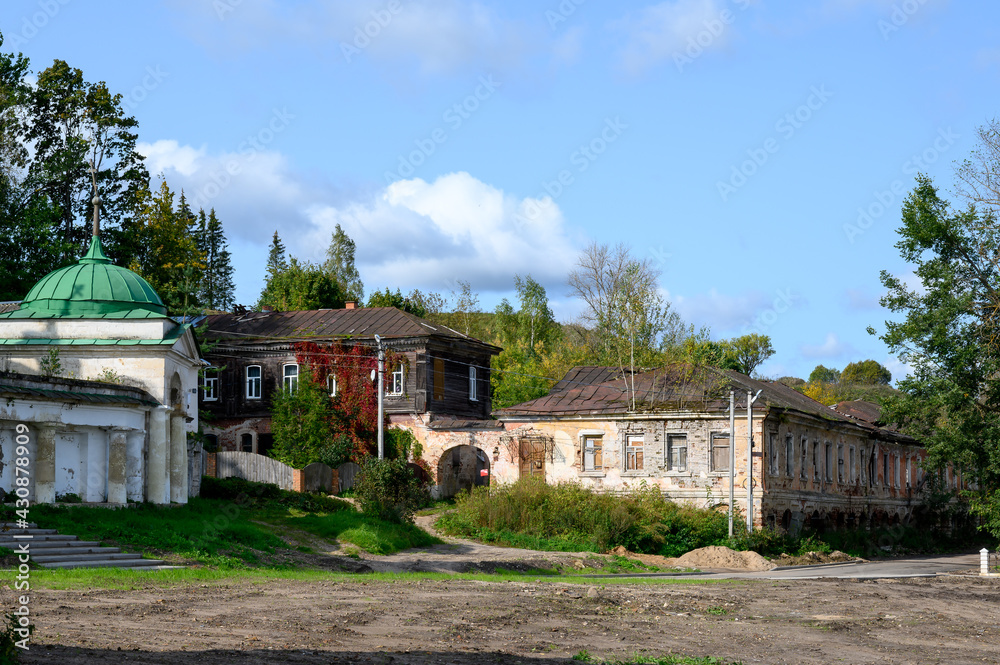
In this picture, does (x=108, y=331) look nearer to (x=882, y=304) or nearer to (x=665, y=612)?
(x=665, y=612)

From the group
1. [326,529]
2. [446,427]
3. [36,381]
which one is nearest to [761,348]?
[446,427]

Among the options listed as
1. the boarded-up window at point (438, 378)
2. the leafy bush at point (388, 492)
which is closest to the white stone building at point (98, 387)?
the leafy bush at point (388, 492)

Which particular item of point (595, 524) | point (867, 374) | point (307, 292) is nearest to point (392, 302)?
point (307, 292)

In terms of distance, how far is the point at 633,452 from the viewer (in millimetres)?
41781

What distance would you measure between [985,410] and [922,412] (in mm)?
2075

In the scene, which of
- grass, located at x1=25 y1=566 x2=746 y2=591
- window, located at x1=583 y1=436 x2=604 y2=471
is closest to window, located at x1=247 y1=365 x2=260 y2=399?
window, located at x1=583 y1=436 x2=604 y2=471

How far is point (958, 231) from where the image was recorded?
3706 cm

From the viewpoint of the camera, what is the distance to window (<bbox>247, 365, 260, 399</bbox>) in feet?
167

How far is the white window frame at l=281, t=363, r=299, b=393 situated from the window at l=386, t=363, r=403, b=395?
4351mm

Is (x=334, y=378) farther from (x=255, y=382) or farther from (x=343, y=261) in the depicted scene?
(x=343, y=261)

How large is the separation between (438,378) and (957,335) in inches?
870

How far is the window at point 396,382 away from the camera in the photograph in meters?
49.2

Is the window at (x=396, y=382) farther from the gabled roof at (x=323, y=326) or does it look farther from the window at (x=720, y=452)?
the window at (x=720, y=452)

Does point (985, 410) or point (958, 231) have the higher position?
point (958, 231)
